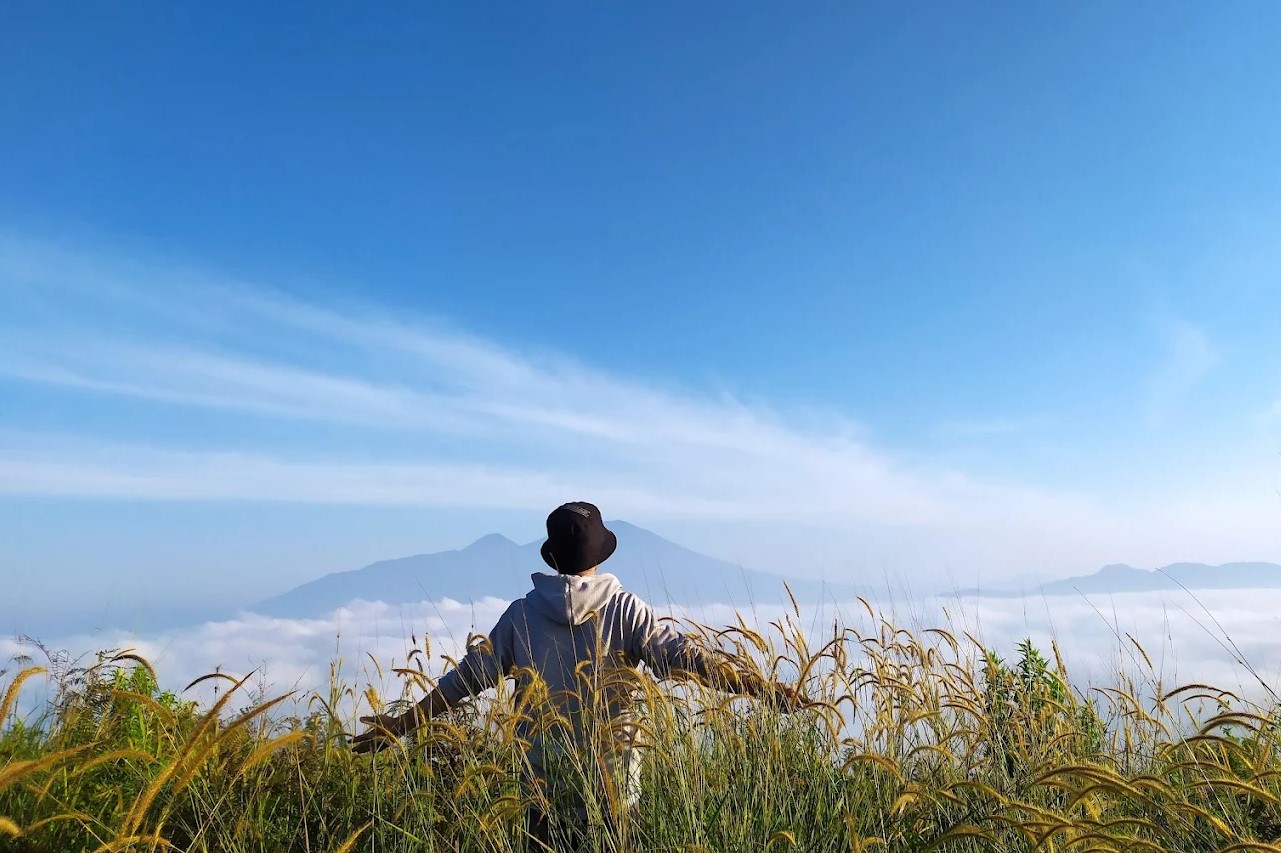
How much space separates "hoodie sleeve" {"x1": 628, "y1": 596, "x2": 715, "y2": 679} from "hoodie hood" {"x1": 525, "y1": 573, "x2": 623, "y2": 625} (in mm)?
140

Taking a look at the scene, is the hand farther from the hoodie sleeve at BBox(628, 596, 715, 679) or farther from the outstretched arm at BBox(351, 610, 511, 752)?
the hoodie sleeve at BBox(628, 596, 715, 679)

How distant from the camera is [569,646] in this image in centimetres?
396

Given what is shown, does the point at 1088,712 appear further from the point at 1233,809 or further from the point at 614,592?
the point at 614,592

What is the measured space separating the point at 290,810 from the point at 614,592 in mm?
1551

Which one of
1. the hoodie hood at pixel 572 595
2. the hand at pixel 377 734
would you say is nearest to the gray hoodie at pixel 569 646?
the hoodie hood at pixel 572 595

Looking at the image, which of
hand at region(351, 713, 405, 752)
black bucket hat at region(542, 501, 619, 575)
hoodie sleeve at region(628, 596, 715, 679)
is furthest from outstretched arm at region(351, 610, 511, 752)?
hoodie sleeve at region(628, 596, 715, 679)

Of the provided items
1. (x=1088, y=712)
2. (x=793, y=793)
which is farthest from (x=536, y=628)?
(x=1088, y=712)

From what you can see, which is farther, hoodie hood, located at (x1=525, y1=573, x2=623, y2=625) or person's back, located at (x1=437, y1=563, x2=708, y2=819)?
hoodie hood, located at (x1=525, y1=573, x2=623, y2=625)

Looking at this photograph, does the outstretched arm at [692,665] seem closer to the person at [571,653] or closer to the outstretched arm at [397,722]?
the person at [571,653]

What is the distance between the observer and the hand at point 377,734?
349 centimetres

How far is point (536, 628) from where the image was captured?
13.0ft

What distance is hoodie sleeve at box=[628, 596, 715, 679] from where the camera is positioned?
381 centimetres

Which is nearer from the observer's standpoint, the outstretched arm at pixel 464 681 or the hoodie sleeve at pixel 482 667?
the outstretched arm at pixel 464 681

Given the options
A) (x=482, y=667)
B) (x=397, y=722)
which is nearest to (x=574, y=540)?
(x=482, y=667)
